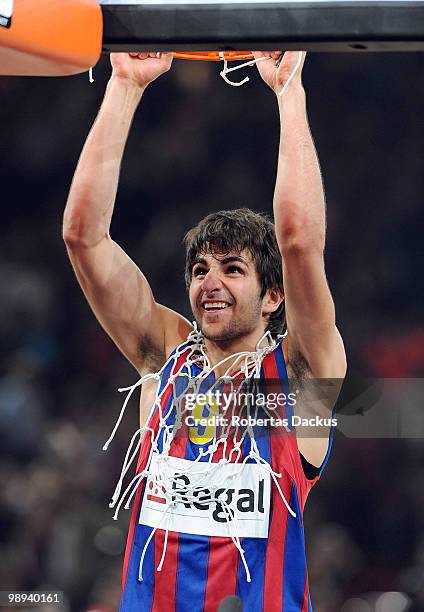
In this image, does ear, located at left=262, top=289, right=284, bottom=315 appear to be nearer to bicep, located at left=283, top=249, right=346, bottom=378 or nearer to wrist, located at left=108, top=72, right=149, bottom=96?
bicep, located at left=283, top=249, right=346, bottom=378

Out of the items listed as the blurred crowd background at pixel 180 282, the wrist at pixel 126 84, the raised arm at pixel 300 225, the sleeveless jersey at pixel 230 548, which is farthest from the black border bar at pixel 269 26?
the blurred crowd background at pixel 180 282

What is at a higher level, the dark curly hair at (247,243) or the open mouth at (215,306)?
the dark curly hair at (247,243)

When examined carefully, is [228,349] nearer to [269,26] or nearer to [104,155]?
[104,155]

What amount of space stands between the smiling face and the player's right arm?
5.6 inches

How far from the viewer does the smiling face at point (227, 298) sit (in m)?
2.70

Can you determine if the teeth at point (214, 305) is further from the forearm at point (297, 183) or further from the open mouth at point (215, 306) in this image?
the forearm at point (297, 183)

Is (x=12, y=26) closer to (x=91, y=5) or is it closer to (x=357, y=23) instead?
(x=91, y=5)

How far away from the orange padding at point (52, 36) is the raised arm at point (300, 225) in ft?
1.63

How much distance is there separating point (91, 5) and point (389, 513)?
2062mm

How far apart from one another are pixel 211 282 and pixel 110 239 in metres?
0.29

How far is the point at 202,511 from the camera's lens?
2.59 meters

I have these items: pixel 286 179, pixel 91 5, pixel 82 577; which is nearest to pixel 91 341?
pixel 82 577

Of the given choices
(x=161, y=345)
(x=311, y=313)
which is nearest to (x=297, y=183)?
(x=311, y=313)

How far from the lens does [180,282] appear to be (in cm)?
348
